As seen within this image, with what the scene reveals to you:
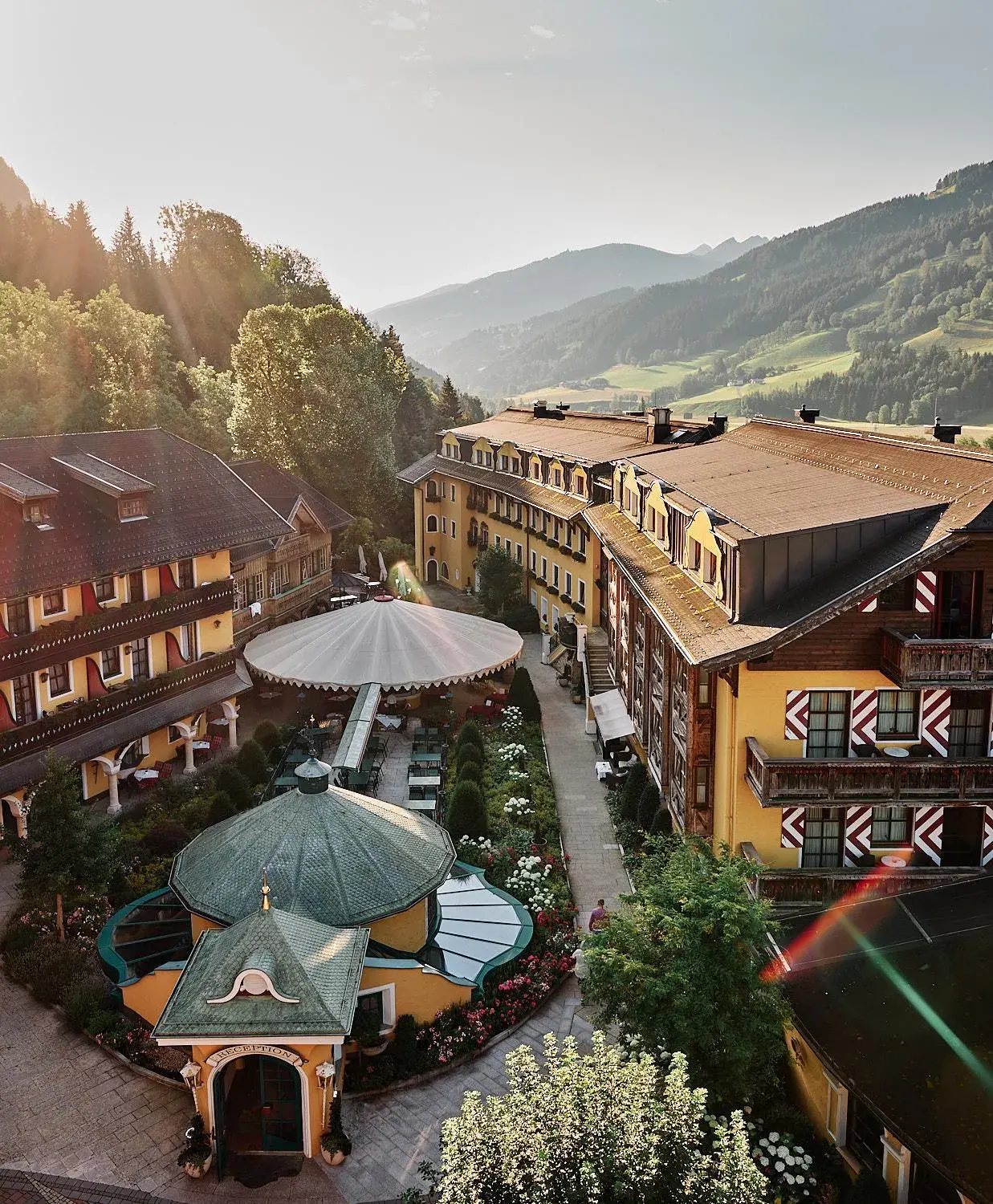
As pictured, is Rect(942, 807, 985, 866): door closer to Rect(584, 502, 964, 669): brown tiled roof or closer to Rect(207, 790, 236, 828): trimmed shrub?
Rect(584, 502, 964, 669): brown tiled roof

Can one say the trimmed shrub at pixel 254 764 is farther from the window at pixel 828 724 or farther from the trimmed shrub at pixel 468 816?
the window at pixel 828 724

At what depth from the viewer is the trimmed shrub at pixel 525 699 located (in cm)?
3850

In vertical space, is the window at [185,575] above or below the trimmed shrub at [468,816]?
above

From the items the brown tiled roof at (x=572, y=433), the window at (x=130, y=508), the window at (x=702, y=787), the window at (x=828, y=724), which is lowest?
the window at (x=702, y=787)

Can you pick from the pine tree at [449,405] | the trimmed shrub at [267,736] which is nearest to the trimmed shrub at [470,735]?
the trimmed shrub at [267,736]

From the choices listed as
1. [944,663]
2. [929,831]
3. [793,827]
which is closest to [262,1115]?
[793,827]

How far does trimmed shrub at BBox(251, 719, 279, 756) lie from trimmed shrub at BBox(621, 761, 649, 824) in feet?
41.2

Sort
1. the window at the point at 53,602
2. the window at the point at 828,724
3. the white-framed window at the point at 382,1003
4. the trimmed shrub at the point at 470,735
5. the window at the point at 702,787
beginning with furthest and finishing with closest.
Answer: the trimmed shrub at the point at 470,735 < the window at the point at 53,602 < the window at the point at 702,787 < the window at the point at 828,724 < the white-framed window at the point at 382,1003

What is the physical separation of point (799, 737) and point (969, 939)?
4.70 meters


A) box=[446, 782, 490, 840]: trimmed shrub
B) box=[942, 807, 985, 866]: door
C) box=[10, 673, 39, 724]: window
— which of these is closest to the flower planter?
box=[446, 782, 490, 840]: trimmed shrub

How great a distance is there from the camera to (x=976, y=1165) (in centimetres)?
1327

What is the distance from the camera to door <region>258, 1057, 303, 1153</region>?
16.7 m

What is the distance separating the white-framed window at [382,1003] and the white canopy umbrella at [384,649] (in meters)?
17.2

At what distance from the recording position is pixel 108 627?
29562 millimetres
